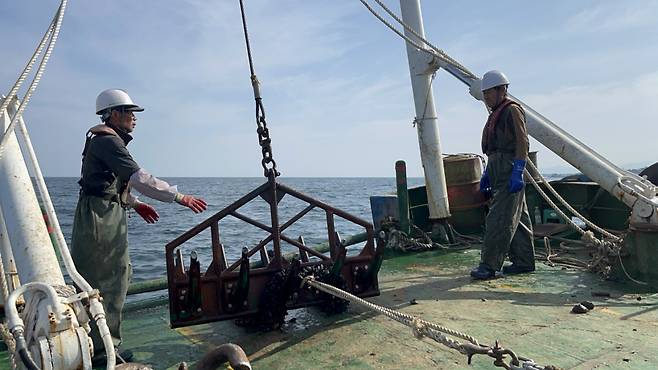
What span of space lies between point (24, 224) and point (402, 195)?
5411mm

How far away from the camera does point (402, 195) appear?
7328 millimetres

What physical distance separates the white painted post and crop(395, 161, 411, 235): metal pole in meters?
5.21


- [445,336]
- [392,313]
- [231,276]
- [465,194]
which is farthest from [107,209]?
[465,194]

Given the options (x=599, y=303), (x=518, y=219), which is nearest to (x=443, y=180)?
(x=518, y=219)

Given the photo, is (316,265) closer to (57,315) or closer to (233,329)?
(233,329)

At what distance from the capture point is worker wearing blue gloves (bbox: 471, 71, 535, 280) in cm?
504

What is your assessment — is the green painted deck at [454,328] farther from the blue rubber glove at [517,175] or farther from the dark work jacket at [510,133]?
the dark work jacket at [510,133]

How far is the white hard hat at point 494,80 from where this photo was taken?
5258 millimetres

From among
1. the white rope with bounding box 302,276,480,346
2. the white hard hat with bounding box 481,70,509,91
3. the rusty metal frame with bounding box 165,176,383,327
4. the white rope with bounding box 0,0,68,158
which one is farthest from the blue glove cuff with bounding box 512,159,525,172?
the white rope with bounding box 0,0,68,158

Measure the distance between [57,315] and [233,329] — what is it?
212 cm

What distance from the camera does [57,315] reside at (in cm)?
208

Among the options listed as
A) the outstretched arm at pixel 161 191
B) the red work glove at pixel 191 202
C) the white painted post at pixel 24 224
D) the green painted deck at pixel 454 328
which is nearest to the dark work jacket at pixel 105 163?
the outstretched arm at pixel 161 191

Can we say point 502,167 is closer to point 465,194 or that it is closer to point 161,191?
point 465,194

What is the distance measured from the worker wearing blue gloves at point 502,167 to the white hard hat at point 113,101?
3.57 meters
